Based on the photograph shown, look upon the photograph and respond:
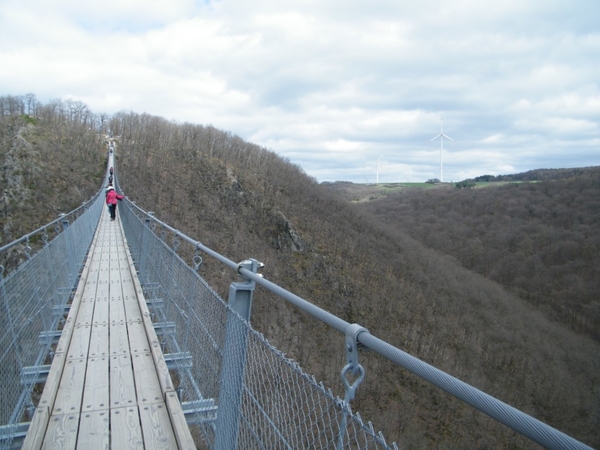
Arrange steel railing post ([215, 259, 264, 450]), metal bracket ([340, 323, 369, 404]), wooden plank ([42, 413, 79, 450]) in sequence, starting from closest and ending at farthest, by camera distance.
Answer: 1. metal bracket ([340, 323, 369, 404])
2. steel railing post ([215, 259, 264, 450])
3. wooden plank ([42, 413, 79, 450])

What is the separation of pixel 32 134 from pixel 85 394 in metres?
48.5

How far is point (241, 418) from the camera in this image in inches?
113

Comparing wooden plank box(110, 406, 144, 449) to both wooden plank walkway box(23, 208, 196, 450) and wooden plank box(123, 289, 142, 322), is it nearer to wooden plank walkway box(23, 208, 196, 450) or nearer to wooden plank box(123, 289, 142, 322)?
wooden plank walkway box(23, 208, 196, 450)

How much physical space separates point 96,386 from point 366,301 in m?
48.8

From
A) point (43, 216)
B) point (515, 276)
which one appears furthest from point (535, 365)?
point (43, 216)

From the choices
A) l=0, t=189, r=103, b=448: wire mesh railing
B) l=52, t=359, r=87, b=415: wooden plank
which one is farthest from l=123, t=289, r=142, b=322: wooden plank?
l=52, t=359, r=87, b=415: wooden plank

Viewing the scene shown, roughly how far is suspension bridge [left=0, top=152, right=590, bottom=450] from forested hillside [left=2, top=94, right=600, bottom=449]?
2573 cm

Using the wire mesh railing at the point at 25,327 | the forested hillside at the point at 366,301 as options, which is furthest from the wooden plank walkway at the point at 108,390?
the forested hillside at the point at 366,301

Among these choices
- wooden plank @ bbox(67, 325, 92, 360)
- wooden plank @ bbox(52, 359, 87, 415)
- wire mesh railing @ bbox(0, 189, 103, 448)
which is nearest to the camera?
wire mesh railing @ bbox(0, 189, 103, 448)

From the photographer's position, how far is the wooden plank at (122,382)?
411 cm

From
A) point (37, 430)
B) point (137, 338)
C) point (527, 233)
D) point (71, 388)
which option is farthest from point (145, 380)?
point (527, 233)

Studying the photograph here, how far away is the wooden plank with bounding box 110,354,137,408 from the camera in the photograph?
162 inches

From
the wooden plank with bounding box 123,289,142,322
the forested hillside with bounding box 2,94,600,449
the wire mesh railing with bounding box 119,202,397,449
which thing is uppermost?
the wire mesh railing with bounding box 119,202,397,449

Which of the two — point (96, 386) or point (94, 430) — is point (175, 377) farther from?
point (94, 430)
